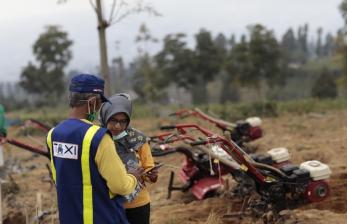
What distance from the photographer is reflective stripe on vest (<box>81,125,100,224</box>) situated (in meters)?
2.63

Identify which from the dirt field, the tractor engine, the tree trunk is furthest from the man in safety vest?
the tree trunk

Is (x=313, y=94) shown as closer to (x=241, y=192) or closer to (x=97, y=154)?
(x=241, y=192)

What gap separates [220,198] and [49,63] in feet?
95.0

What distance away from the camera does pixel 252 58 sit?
27859 millimetres

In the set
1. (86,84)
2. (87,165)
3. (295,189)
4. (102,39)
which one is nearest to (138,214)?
(87,165)

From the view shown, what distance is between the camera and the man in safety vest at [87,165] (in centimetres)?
264

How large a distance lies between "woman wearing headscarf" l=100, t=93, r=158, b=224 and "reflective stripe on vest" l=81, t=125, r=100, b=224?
49cm

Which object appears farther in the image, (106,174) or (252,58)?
(252,58)

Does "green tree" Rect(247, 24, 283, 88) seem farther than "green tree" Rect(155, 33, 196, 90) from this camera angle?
No

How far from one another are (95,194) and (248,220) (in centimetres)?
282

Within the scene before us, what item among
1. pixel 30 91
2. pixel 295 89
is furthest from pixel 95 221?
pixel 295 89

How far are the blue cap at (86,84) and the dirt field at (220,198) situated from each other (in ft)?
4.94

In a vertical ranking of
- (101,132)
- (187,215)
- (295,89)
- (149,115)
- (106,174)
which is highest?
(101,132)

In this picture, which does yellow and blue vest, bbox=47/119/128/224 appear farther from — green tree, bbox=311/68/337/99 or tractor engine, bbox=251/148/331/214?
green tree, bbox=311/68/337/99
